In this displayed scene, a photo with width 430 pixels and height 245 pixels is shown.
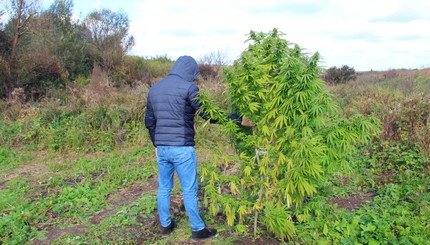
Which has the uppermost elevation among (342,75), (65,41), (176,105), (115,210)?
(65,41)

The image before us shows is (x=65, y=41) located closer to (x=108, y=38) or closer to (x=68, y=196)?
(x=108, y=38)

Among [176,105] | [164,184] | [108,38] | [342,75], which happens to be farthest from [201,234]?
[108,38]

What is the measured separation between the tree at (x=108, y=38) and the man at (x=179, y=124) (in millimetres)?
14359

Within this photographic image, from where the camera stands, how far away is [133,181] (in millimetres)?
5906

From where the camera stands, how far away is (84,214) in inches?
179

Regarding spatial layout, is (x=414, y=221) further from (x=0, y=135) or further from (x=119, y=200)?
(x=0, y=135)

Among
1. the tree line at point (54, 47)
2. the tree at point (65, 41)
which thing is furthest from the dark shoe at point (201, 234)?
the tree at point (65, 41)

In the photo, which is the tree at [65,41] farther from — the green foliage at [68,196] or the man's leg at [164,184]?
the man's leg at [164,184]

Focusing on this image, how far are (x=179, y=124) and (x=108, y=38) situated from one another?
19.3 metres

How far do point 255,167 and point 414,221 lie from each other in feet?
6.18

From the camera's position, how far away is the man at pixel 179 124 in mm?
3441

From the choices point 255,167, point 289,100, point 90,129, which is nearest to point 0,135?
point 90,129

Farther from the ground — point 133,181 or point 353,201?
point 353,201

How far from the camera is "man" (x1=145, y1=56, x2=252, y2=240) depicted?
135 inches
